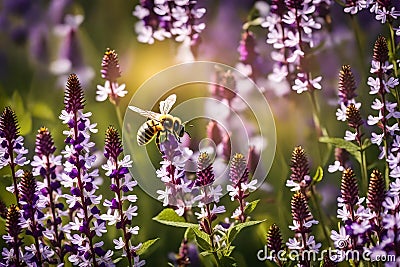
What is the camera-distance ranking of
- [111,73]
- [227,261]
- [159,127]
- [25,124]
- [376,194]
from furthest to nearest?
[25,124] → [111,73] → [159,127] → [227,261] → [376,194]

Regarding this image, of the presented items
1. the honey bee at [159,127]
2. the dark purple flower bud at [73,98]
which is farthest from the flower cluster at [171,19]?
the dark purple flower bud at [73,98]

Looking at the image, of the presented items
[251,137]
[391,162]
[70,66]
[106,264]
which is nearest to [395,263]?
[391,162]

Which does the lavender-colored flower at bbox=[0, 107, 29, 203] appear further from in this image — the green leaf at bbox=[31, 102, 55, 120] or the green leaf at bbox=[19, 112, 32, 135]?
the green leaf at bbox=[31, 102, 55, 120]

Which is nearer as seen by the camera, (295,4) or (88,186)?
(88,186)

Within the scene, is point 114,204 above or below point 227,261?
above

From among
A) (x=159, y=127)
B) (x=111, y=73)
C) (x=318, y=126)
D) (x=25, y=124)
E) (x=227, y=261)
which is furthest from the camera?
(x=25, y=124)

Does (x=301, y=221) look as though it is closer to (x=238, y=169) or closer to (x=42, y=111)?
(x=238, y=169)

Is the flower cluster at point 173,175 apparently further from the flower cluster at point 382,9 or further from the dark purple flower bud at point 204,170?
the flower cluster at point 382,9

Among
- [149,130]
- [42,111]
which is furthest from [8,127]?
[42,111]
